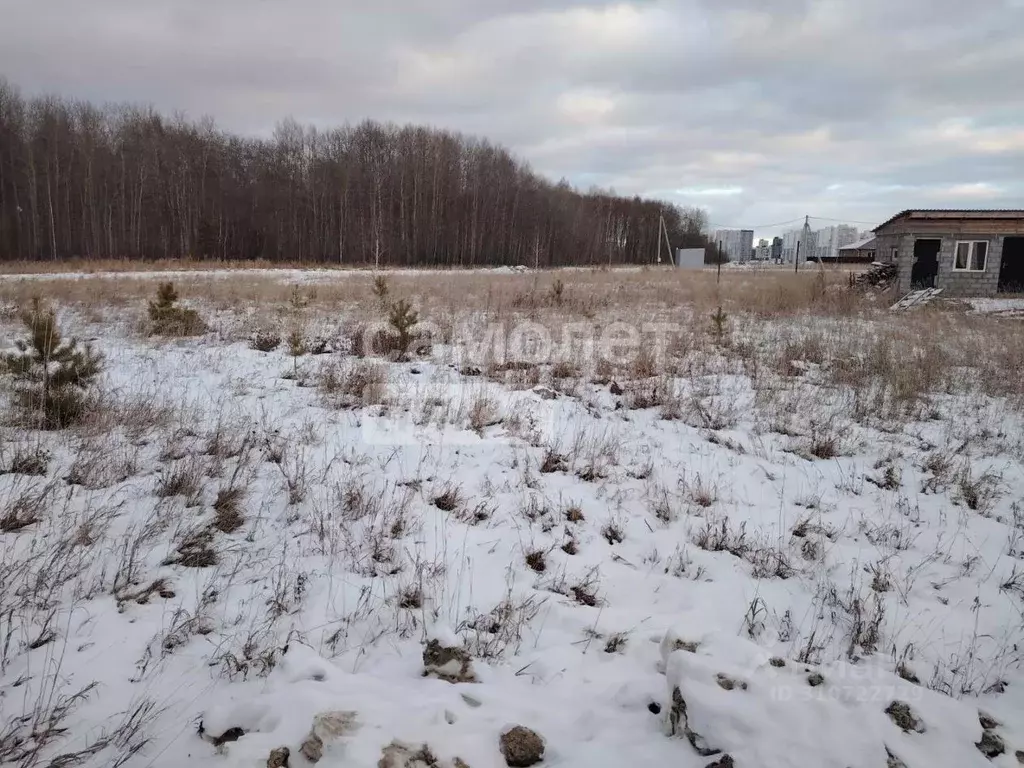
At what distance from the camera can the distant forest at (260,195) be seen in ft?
125

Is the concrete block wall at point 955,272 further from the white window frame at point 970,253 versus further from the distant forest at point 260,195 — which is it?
the distant forest at point 260,195

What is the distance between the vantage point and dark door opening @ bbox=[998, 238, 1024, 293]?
2325 centimetres

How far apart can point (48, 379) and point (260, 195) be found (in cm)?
4772

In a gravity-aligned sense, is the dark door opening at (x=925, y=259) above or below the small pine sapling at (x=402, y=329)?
above

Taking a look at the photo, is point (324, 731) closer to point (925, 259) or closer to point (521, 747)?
point (521, 747)

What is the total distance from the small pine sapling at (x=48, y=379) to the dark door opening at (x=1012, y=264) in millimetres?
30940

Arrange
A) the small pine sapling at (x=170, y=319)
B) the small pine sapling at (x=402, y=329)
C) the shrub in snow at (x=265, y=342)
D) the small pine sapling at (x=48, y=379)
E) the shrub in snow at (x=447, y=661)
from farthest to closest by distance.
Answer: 1. the small pine sapling at (x=170, y=319)
2. the shrub in snow at (x=265, y=342)
3. the small pine sapling at (x=402, y=329)
4. the small pine sapling at (x=48, y=379)
5. the shrub in snow at (x=447, y=661)

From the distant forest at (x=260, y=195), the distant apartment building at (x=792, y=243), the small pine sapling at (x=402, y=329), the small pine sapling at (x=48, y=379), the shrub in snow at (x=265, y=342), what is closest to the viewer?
the small pine sapling at (x=48, y=379)

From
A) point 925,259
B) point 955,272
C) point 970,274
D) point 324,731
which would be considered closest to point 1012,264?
point 925,259

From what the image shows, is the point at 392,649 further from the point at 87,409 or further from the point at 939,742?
the point at 87,409

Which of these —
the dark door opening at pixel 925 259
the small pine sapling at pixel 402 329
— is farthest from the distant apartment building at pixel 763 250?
the small pine sapling at pixel 402 329

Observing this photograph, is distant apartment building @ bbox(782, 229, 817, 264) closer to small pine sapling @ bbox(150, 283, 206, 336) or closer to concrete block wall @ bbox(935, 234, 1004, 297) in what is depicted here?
concrete block wall @ bbox(935, 234, 1004, 297)

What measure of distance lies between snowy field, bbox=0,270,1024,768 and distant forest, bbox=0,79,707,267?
132ft

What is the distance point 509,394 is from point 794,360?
16.4ft
